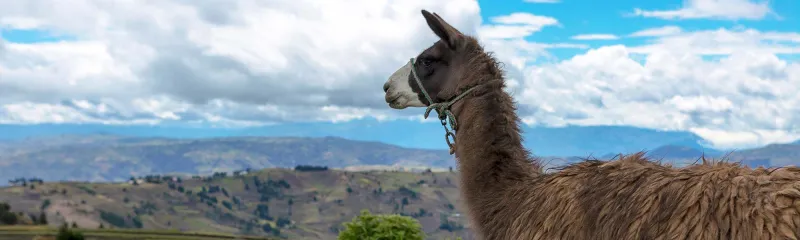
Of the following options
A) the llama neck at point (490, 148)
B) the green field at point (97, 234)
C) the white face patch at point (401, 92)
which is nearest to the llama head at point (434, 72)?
the white face patch at point (401, 92)

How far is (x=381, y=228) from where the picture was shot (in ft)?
79.4

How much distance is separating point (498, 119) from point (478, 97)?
34 cm

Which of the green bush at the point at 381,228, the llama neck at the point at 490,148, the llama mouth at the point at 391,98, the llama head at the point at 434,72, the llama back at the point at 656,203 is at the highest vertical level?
the llama head at the point at 434,72

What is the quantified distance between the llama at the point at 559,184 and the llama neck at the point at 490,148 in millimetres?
11

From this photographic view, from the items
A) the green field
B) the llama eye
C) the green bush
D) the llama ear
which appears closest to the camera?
the llama ear

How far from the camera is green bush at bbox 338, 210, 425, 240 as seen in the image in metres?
24.2

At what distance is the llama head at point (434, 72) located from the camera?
349 inches

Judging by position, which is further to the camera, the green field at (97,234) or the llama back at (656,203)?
the green field at (97,234)

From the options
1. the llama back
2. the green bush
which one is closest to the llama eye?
the llama back

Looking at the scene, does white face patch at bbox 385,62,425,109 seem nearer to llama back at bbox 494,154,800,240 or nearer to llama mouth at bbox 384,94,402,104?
llama mouth at bbox 384,94,402,104

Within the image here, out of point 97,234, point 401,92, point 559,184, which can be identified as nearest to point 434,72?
point 401,92

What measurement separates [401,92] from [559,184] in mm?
2771

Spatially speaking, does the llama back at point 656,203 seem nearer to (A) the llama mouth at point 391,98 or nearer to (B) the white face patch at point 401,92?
(B) the white face patch at point 401,92

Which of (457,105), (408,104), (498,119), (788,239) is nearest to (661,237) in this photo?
(788,239)
